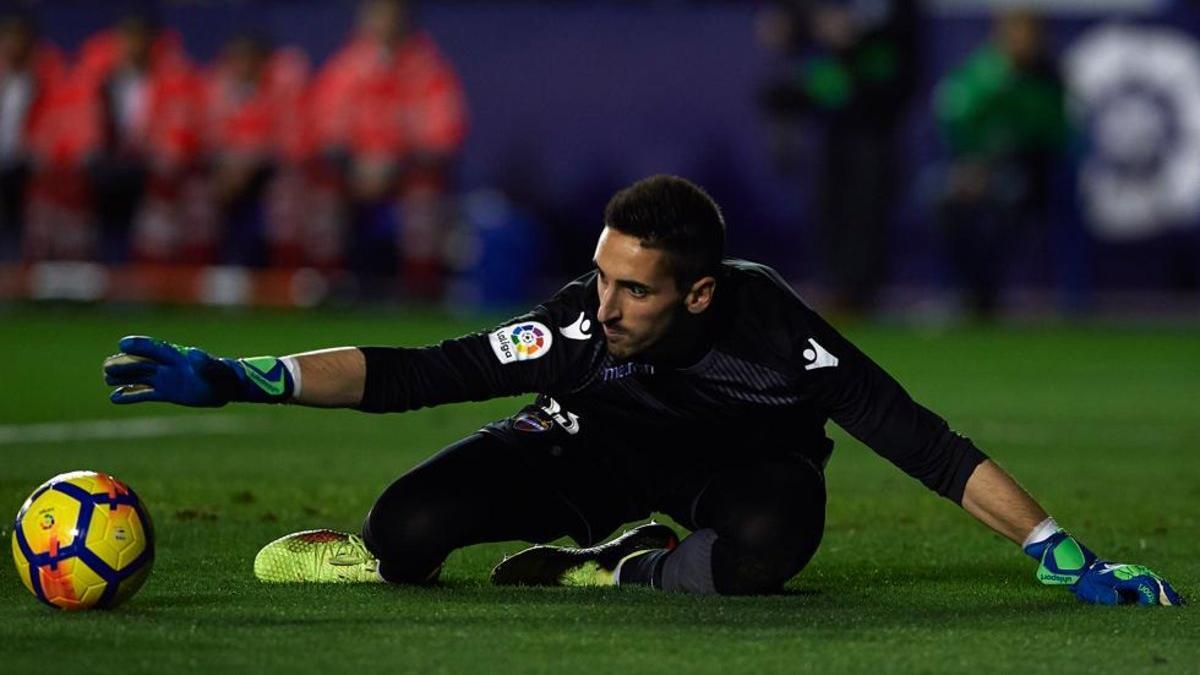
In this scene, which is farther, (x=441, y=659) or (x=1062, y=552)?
(x=1062, y=552)

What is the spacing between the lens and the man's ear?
261 inches

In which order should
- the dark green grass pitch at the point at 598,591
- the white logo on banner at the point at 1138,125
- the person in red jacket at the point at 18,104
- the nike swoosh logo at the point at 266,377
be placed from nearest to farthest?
the dark green grass pitch at the point at 598,591, the nike swoosh logo at the point at 266,377, the white logo on banner at the point at 1138,125, the person in red jacket at the point at 18,104

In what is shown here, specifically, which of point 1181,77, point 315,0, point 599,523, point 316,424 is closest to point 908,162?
point 1181,77

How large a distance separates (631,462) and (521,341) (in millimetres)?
682

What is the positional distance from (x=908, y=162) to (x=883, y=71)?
1412 mm

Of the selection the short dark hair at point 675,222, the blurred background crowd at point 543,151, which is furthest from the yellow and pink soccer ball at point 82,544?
the blurred background crowd at point 543,151

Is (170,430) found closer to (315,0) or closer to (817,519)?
(817,519)

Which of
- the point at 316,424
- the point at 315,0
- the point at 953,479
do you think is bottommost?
the point at 316,424

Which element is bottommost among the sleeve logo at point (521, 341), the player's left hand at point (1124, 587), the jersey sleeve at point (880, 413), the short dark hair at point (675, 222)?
the player's left hand at point (1124, 587)

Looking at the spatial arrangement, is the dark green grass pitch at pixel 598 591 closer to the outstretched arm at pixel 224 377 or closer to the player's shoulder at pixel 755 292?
the outstretched arm at pixel 224 377

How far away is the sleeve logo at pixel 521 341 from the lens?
6.66 metres

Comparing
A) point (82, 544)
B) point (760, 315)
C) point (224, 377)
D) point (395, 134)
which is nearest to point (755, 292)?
point (760, 315)

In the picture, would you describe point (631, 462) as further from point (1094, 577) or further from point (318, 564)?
point (1094, 577)

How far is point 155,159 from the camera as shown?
2381 cm
